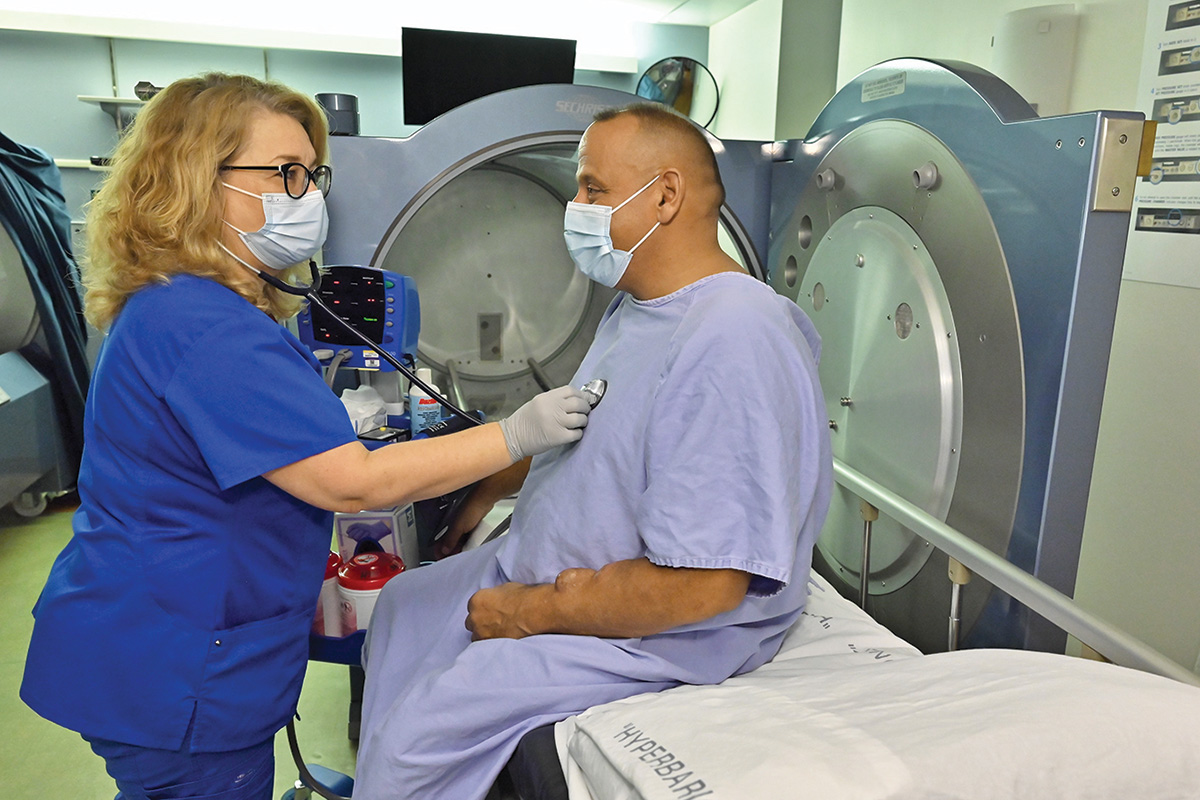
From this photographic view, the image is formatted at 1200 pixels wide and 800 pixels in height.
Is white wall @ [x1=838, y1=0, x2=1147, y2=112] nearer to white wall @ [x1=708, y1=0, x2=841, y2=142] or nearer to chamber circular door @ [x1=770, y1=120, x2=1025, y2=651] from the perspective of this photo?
white wall @ [x1=708, y1=0, x2=841, y2=142]

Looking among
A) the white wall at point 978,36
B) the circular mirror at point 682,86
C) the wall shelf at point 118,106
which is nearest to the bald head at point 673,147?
the white wall at point 978,36

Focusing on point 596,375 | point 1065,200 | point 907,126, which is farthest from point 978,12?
point 596,375

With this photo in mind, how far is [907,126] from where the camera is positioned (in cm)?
141

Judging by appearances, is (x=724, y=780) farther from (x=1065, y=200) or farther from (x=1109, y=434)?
(x=1109, y=434)


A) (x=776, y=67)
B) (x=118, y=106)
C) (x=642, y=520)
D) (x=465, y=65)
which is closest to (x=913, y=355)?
(x=642, y=520)

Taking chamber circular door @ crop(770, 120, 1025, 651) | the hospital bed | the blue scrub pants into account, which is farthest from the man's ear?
the blue scrub pants

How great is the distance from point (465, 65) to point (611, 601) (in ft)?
6.53

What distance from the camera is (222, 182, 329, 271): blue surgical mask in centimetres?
124

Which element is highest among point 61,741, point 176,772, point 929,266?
point 929,266

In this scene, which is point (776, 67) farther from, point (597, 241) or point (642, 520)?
point (642, 520)

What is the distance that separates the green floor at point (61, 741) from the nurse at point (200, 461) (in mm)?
873

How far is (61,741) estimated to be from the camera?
6.93 feet

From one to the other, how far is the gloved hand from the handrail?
522 millimetres

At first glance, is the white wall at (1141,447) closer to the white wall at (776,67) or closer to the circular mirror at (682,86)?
the white wall at (776,67)
